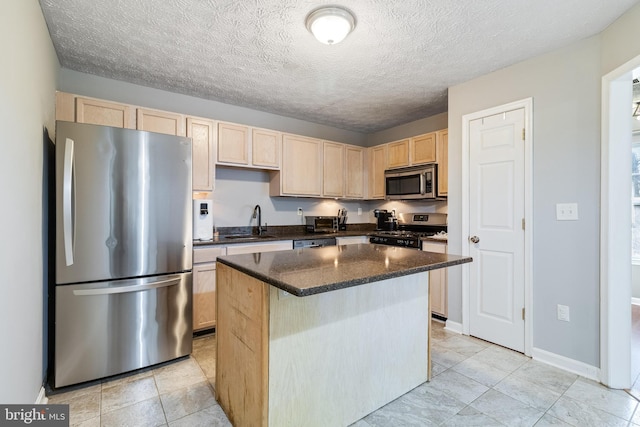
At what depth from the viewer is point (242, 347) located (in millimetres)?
1570

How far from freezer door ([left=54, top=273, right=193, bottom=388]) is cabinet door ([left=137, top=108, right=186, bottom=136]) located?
147 centimetres

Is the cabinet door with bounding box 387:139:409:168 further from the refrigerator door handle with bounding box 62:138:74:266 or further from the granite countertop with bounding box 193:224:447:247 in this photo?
the refrigerator door handle with bounding box 62:138:74:266

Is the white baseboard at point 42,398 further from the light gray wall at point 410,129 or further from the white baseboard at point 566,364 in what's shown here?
the light gray wall at point 410,129

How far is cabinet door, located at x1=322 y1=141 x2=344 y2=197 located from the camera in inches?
162

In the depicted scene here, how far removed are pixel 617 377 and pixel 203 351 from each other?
10.1ft

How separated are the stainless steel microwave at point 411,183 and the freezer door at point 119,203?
103 inches

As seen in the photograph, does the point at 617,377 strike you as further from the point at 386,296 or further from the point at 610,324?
the point at 386,296

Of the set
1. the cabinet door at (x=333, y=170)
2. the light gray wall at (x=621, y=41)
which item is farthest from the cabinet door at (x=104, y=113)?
the light gray wall at (x=621, y=41)

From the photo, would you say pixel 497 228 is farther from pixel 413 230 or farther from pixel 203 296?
pixel 203 296

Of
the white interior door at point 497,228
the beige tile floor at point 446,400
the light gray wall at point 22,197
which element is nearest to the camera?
the light gray wall at point 22,197

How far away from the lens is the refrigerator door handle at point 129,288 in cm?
204

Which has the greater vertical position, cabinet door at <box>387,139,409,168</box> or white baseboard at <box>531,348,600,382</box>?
cabinet door at <box>387,139,409,168</box>

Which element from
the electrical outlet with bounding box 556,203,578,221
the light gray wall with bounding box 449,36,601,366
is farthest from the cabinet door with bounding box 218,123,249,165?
the electrical outlet with bounding box 556,203,578,221

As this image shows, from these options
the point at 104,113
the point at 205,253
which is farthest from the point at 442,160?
the point at 104,113
